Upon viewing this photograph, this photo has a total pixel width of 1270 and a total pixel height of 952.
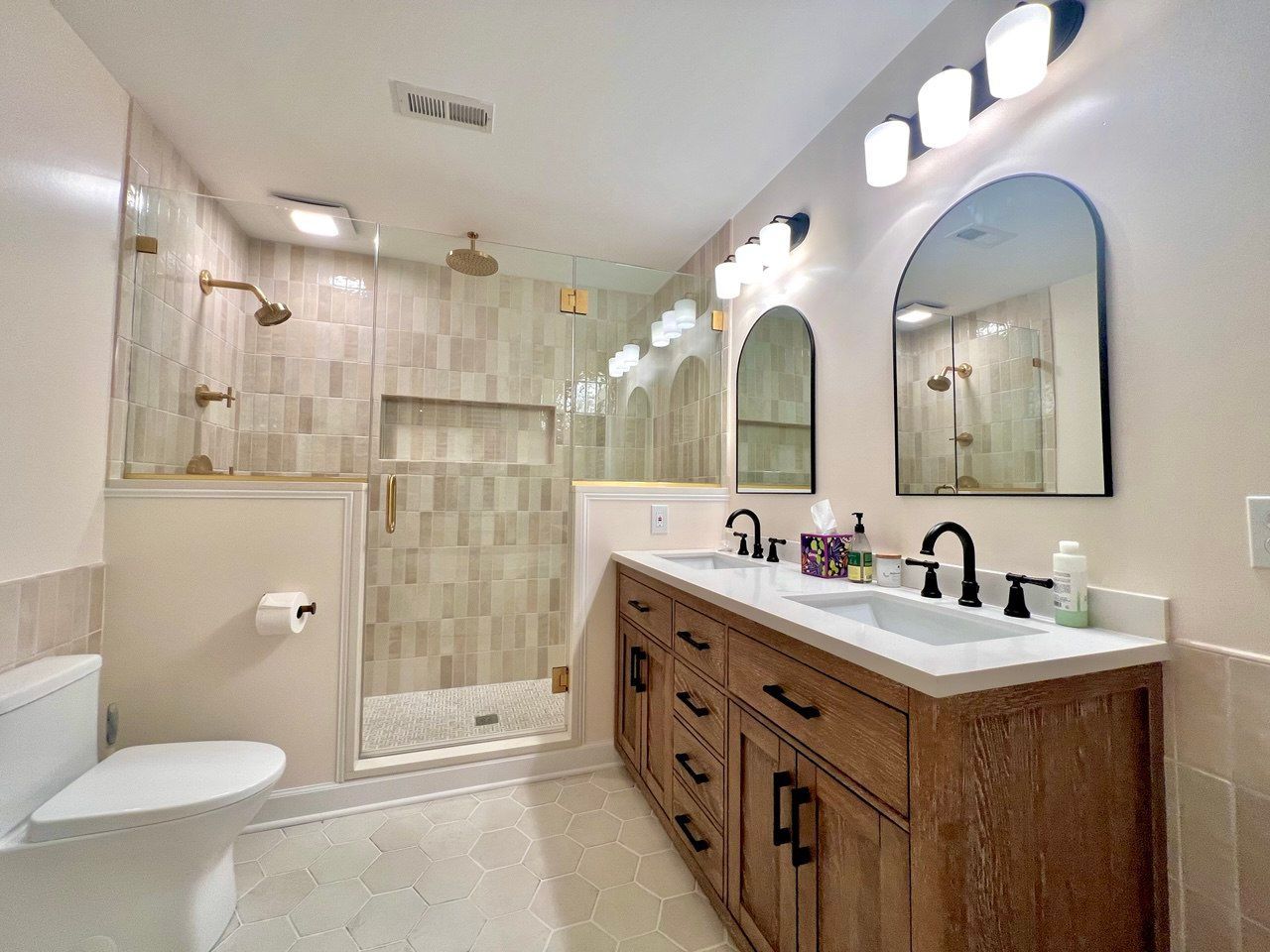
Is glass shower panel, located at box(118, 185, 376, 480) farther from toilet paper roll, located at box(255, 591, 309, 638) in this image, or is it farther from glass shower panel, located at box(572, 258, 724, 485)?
glass shower panel, located at box(572, 258, 724, 485)

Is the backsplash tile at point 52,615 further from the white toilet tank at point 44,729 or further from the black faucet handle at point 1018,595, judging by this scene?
the black faucet handle at point 1018,595

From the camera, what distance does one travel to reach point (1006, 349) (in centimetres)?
122

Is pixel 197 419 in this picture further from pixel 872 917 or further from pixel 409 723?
pixel 872 917

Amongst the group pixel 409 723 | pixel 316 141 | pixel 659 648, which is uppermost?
pixel 316 141

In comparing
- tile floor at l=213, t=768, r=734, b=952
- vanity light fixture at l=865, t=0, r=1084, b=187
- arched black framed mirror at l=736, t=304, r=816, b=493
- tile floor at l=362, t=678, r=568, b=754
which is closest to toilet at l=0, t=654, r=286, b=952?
tile floor at l=213, t=768, r=734, b=952

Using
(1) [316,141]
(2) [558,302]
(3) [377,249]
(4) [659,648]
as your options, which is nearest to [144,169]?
(1) [316,141]

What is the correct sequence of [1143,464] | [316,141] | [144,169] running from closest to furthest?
[1143,464] < [144,169] < [316,141]

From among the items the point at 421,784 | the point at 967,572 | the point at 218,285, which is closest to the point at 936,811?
the point at 967,572

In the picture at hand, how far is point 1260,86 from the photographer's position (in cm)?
85

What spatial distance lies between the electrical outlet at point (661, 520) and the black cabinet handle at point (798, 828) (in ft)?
4.46

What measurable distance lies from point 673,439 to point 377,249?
1509mm

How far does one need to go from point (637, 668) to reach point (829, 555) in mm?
800

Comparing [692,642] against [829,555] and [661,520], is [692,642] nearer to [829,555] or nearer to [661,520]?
[829,555]

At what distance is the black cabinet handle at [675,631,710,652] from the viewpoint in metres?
1.38
